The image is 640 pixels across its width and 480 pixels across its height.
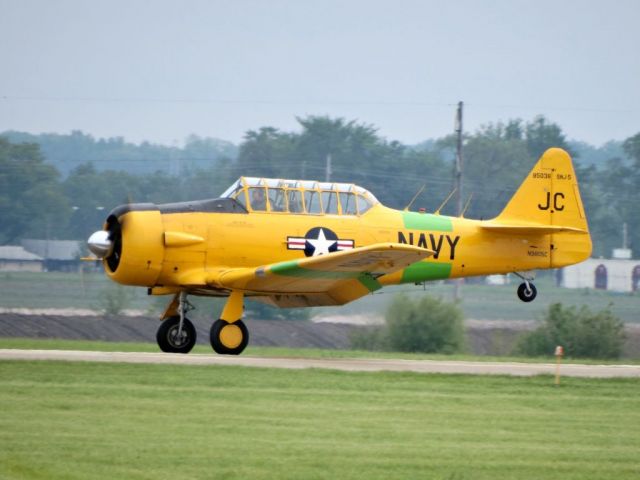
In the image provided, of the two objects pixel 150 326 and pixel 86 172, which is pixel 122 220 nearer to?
pixel 150 326

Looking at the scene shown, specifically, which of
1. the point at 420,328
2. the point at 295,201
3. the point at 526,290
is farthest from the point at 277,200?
the point at 420,328

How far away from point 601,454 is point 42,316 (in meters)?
20.6

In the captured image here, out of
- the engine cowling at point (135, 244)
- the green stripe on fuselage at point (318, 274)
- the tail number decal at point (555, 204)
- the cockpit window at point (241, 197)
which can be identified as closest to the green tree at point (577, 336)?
the tail number decal at point (555, 204)

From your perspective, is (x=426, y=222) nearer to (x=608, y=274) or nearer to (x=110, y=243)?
(x=110, y=243)

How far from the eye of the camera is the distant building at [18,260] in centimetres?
4125

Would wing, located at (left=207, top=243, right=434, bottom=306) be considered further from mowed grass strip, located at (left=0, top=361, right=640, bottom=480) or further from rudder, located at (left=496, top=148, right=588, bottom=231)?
rudder, located at (left=496, top=148, right=588, bottom=231)

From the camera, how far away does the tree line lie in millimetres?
44469

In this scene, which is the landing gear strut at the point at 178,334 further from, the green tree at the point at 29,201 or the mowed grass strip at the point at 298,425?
the green tree at the point at 29,201

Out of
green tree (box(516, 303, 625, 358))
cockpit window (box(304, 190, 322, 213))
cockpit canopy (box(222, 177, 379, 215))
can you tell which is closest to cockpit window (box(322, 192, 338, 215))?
cockpit canopy (box(222, 177, 379, 215))

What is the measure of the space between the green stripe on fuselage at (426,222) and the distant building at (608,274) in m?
24.9

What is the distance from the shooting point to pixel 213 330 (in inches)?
677

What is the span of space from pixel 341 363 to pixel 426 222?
3046 mm

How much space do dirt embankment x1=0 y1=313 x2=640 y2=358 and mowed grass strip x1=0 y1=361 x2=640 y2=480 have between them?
1349 cm

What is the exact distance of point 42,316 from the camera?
28.9 metres
